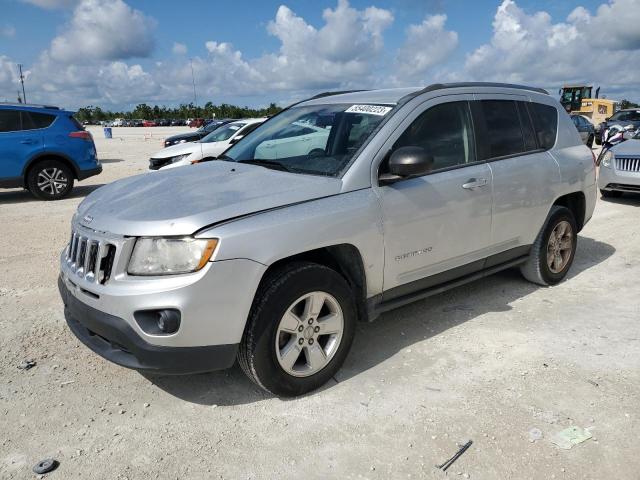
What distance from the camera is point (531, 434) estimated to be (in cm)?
276

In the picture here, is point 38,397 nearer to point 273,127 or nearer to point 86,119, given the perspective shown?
point 273,127

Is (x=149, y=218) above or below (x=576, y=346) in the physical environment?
above

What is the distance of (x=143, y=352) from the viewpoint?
2.67 meters

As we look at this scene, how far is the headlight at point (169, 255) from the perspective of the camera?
262 centimetres

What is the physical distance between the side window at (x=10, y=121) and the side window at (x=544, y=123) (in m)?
9.13

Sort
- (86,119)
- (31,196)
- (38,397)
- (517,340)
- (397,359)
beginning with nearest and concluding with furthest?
(38,397), (397,359), (517,340), (31,196), (86,119)

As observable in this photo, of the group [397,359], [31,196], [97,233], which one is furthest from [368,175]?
[31,196]

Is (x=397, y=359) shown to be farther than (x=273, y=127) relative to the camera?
No

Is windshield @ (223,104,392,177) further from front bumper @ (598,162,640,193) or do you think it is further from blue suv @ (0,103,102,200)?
blue suv @ (0,103,102,200)

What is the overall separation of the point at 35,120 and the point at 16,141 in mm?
567

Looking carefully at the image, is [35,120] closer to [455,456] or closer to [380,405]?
[380,405]

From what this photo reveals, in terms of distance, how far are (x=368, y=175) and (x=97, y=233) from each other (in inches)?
63.7

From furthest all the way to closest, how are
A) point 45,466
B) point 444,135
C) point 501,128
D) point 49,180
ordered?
point 49,180 → point 501,128 → point 444,135 → point 45,466

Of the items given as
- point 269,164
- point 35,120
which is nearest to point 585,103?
point 35,120
